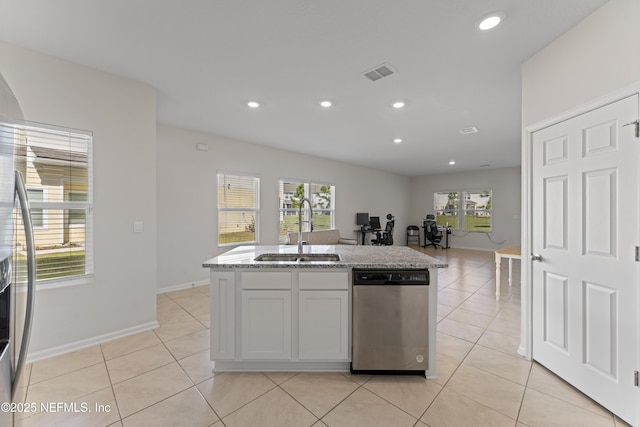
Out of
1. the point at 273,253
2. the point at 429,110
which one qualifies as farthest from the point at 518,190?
the point at 273,253

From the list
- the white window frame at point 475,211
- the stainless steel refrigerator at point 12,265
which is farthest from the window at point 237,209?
the white window frame at point 475,211

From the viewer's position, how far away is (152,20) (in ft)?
5.95

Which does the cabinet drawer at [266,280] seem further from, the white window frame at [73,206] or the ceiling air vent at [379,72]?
the ceiling air vent at [379,72]

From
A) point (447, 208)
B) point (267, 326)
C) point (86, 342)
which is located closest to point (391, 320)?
point (267, 326)

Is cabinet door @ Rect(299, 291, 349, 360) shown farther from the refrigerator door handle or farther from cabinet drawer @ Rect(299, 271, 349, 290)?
the refrigerator door handle

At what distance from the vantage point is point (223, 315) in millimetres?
1967

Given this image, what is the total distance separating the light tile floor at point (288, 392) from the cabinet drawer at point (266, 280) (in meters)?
0.71

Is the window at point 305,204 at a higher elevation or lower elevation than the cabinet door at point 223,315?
higher

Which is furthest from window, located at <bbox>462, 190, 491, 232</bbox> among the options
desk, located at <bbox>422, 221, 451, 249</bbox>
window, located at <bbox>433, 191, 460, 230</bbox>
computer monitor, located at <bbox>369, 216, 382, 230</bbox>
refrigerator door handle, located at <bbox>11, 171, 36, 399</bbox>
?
refrigerator door handle, located at <bbox>11, 171, 36, 399</bbox>

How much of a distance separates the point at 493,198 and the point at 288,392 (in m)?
8.94

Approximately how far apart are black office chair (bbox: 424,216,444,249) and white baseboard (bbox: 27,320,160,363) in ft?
27.4

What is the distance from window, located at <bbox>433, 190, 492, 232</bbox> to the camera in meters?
8.46

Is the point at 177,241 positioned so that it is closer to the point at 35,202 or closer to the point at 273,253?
the point at 35,202

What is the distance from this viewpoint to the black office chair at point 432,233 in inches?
346
